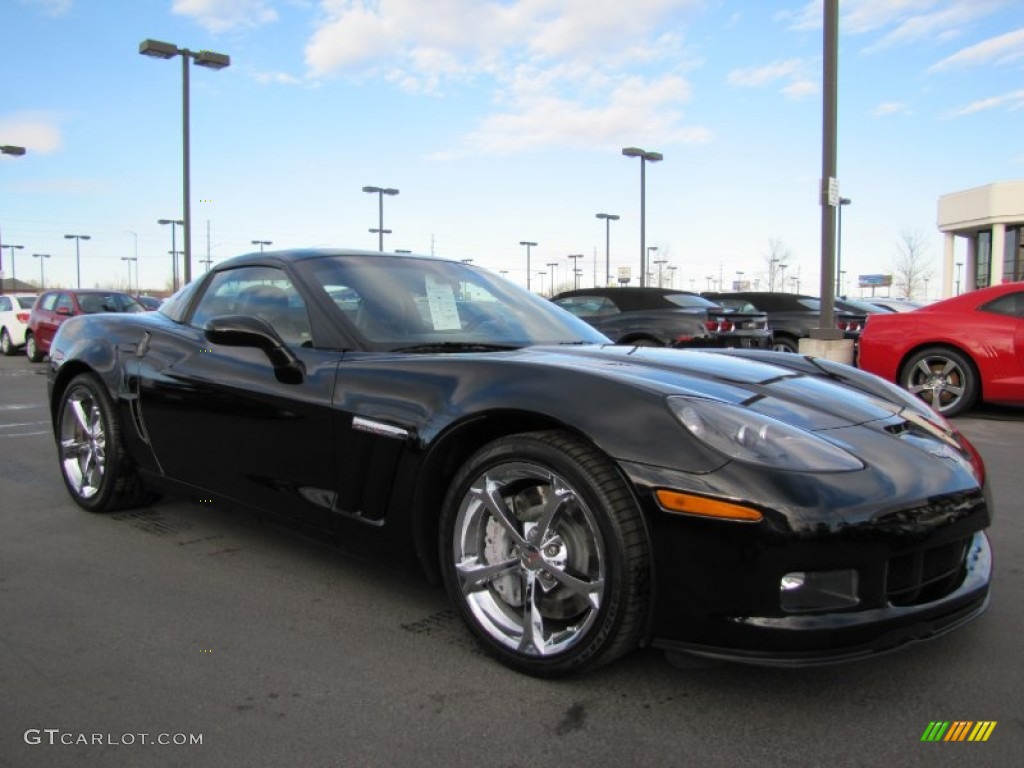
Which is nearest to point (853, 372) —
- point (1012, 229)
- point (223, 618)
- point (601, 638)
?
point (601, 638)

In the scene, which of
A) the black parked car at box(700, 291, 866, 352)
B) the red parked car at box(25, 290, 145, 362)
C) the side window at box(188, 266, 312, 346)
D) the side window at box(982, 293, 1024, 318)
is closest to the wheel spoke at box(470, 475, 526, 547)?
the side window at box(188, 266, 312, 346)

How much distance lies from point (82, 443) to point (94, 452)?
0.17m

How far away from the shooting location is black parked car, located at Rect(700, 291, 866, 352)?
14828 millimetres

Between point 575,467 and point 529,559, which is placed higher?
point 575,467

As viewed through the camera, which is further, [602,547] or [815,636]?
[602,547]

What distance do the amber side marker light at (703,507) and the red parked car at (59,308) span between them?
53.1 ft

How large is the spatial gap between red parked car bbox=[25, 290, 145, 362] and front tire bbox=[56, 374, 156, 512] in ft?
41.9

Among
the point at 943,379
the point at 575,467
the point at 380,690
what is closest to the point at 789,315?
the point at 943,379

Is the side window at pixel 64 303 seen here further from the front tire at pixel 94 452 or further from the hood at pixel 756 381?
the hood at pixel 756 381

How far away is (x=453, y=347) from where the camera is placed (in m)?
3.12

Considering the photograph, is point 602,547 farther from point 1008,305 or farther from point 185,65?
point 185,65

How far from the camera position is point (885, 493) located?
85.6 inches

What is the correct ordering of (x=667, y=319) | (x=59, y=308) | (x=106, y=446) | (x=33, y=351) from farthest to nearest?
(x=33, y=351) → (x=59, y=308) → (x=667, y=319) → (x=106, y=446)

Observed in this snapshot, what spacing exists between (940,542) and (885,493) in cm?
23
